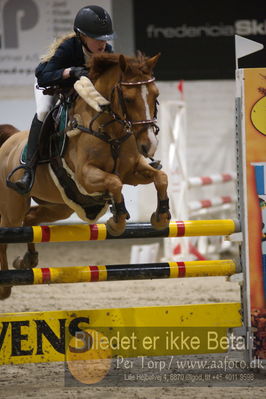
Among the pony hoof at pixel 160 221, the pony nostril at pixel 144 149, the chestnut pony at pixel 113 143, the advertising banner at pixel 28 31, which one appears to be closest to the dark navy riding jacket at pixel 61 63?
the chestnut pony at pixel 113 143

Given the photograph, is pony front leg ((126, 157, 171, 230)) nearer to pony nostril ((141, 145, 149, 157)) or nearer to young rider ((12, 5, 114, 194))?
pony nostril ((141, 145, 149, 157))

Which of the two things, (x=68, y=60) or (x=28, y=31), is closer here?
(x=68, y=60)

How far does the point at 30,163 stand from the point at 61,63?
0.57 metres

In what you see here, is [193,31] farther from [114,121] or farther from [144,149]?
[144,149]

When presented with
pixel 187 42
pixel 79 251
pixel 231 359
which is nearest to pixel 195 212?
pixel 79 251

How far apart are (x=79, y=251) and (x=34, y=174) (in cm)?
480

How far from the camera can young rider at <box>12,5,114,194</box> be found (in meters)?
3.60

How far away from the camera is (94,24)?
141 inches

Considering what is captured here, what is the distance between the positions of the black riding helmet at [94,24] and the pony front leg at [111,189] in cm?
68

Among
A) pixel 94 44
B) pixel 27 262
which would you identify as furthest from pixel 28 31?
pixel 94 44

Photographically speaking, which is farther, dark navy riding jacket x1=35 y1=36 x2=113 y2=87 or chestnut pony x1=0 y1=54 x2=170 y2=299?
dark navy riding jacket x1=35 y1=36 x2=113 y2=87

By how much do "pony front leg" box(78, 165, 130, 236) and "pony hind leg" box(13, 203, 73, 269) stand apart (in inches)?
35.0

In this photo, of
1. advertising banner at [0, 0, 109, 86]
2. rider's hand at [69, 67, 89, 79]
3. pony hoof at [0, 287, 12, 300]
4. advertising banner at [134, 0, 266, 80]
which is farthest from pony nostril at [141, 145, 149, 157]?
advertising banner at [134, 0, 266, 80]

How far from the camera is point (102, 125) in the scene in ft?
11.6
